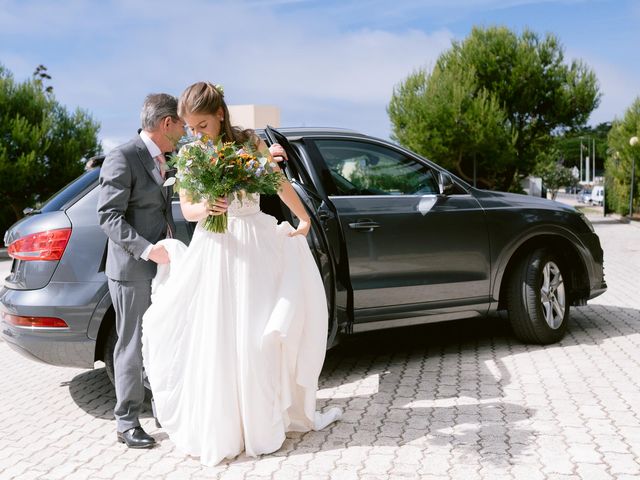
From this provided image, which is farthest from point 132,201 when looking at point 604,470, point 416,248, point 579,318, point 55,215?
point 579,318

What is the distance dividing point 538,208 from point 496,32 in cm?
2775

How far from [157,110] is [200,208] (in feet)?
2.41

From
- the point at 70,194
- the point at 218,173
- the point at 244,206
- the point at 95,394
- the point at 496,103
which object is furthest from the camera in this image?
the point at 496,103

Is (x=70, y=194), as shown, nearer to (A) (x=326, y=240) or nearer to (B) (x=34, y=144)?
(A) (x=326, y=240)

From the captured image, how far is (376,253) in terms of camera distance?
5.59 m

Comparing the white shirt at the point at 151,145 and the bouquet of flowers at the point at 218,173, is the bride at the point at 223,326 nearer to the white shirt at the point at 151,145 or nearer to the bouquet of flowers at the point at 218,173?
the bouquet of flowers at the point at 218,173

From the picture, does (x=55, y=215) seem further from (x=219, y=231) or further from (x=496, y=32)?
(x=496, y=32)

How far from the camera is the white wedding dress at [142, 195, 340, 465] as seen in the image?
3939mm

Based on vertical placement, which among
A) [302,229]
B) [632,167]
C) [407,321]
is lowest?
[407,321]

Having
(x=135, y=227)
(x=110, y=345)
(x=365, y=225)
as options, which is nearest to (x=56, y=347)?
(x=110, y=345)

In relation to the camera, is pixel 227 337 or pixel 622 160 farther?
pixel 622 160

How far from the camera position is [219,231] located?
3.96 m

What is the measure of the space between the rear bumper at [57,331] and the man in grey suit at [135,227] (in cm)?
51

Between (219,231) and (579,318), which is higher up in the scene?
(219,231)
